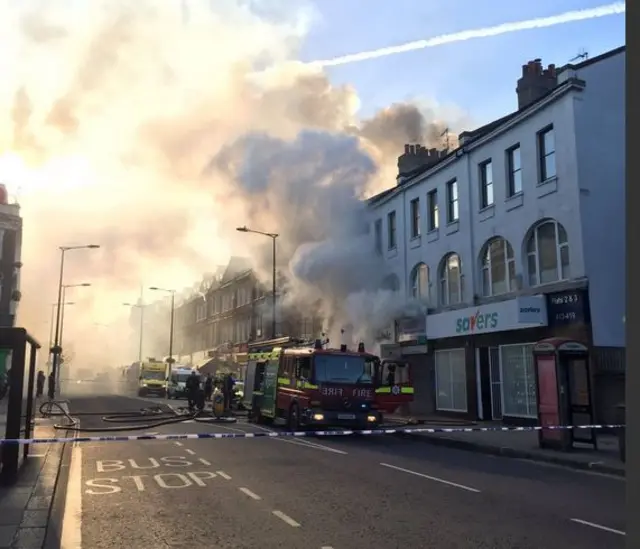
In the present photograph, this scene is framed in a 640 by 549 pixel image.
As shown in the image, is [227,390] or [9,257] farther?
[9,257]

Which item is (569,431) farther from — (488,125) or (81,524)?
(488,125)

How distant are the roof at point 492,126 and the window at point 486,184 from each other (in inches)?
43.6

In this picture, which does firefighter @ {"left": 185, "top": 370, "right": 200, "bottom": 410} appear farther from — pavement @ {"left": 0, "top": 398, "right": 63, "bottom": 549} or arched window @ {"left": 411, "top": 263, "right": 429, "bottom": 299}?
pavement @ {"left": 0, "top": 398, "right": 63, "bottom": 549}

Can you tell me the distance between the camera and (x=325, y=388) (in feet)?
56.2

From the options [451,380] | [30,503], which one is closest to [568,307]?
[451,380]

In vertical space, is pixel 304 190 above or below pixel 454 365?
above

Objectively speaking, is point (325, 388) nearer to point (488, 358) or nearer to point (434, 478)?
point (434, 478)

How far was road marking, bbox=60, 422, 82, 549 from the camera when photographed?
19.9ft

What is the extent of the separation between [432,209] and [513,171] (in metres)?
5.37

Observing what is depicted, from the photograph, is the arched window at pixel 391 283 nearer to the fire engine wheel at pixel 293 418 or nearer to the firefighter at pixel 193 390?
the firefighter at pixel 193 390

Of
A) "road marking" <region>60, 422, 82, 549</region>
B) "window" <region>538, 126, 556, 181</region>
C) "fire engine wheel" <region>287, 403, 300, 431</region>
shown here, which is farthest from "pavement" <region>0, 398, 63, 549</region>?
"window" <region>538, 126, 556, 181</region>

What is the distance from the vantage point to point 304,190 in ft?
97.0

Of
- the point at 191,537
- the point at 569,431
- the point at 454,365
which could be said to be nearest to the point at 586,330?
the point at 569,431

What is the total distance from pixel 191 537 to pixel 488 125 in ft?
74.6
